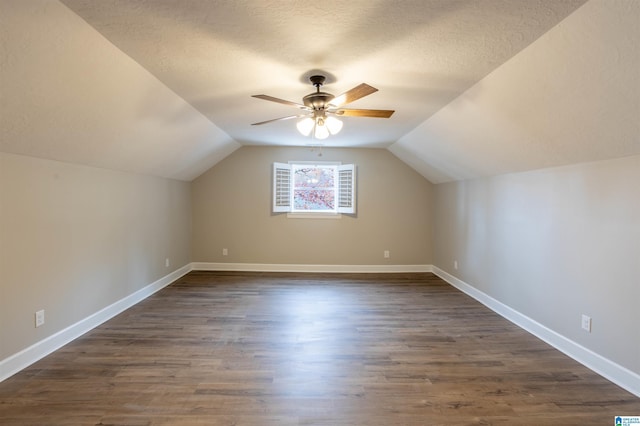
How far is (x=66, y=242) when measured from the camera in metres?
2.90

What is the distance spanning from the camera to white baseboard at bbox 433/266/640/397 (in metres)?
2.26

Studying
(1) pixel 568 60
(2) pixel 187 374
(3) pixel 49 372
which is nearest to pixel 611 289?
(1) pixel 568 60

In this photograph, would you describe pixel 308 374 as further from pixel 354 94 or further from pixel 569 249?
pixel 569 249

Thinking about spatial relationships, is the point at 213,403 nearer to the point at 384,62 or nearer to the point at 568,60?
the point at 384,62

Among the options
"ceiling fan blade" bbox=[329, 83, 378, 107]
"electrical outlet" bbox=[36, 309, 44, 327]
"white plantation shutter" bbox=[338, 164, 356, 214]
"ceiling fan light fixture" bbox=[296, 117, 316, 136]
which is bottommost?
"electrical outlet" bbox=[36, 309, 44, 327]

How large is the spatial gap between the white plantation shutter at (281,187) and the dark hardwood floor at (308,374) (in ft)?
7.62

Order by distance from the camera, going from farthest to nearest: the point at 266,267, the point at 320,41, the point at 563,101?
the point at 266,267, the point at 563,101, the point at 320,41

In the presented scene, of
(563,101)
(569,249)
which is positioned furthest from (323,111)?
(569,249)

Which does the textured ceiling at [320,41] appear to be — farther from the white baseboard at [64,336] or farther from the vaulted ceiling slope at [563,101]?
the white baseboard at [64,336]

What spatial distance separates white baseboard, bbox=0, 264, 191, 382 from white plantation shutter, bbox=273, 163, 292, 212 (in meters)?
2.41

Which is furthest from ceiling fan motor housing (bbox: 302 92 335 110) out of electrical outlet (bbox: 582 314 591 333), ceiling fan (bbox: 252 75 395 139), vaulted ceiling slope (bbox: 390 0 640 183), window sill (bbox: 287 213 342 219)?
window sill (bbox: 287 213 342 219)

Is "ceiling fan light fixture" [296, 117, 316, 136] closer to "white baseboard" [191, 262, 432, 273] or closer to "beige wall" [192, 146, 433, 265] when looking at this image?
"beige wall" [192, 146, 433, 265]

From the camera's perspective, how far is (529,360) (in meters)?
2.68

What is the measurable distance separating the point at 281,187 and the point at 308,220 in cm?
79
